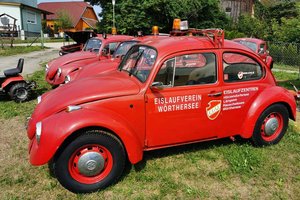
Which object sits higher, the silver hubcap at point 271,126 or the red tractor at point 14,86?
the red tractor at point 14,86

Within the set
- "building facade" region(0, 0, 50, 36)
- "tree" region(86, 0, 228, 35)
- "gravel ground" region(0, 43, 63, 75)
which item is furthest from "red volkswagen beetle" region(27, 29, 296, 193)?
"building facade" region(0, 0, 50, 36)

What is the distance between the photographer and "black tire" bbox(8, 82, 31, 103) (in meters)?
7.77

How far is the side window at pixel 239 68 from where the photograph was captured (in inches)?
183

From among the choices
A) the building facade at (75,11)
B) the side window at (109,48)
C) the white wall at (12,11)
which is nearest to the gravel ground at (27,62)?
the side window at (109,48)

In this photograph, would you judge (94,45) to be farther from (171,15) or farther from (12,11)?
(12,11)

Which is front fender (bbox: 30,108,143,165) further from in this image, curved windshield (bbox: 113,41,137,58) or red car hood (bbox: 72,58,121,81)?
curved windshield (bbox: 113,41,137,58)

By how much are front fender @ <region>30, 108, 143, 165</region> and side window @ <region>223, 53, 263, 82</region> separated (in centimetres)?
173

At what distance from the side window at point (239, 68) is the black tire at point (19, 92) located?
5.40 m

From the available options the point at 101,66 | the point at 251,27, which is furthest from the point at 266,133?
the point at 251,27

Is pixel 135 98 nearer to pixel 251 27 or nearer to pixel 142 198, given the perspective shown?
pixel 142 198

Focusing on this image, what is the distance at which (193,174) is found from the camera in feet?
14.4

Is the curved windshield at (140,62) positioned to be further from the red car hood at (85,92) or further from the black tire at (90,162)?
the black tire at (90,162)

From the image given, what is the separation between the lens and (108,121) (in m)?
3.83

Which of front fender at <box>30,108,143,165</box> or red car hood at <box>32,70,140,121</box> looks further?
red car hood at <box>32,70,140,121</box>
